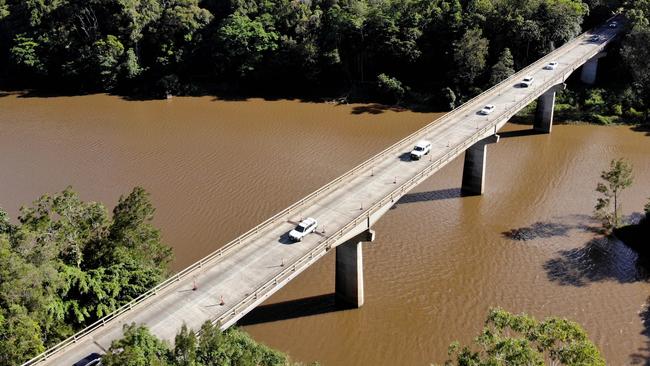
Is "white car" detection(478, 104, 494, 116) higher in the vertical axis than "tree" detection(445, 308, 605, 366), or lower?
higher

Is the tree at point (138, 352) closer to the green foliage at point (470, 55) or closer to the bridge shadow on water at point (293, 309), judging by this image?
the bridge shadow on water at point (293, 309)

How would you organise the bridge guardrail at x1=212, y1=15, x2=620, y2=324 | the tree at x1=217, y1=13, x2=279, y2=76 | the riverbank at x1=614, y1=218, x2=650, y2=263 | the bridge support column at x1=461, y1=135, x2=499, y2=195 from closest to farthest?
the bridge guardrail at x1=212, y1=15, x2=620, y2=324
the riverbank at x1=614, y1=218, x2=650, y2=263
the bridge support column at x1=461, y1=135, x2=499, y2=195
the tree at x1=217, y1=13, x2=279, y2=76

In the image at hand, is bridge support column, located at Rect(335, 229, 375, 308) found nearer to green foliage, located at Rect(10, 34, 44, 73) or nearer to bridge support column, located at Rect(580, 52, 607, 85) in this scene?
bridge support column, located at Rect(580, 52, 607, 85)

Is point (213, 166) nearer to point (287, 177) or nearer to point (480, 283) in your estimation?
point (287, 177)

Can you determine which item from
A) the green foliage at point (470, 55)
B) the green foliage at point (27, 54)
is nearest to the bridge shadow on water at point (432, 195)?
the green foliage at point (470, 55)

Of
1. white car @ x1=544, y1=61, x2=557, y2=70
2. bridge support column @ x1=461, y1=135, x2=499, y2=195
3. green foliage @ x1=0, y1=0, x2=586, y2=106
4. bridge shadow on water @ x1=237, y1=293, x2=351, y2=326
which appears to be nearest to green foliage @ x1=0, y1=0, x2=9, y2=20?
green foliage @ x1=0, y1=0, x2=586, y2=106

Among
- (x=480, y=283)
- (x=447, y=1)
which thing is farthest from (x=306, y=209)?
(x=447, y=1)

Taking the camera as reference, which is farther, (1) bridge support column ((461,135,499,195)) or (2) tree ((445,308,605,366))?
(1) bridge support column ((461,135,499,195))
